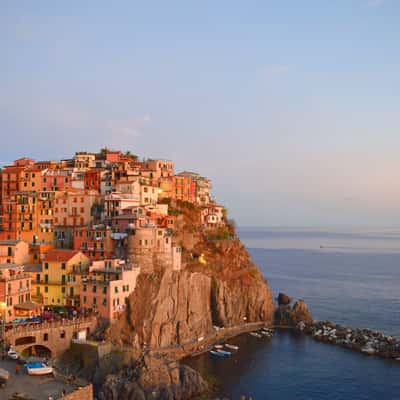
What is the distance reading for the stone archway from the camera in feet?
175

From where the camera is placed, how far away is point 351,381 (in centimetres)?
5788

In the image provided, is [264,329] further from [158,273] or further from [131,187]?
[131,187]

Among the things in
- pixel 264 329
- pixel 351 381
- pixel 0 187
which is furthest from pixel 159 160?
pixel 351 381

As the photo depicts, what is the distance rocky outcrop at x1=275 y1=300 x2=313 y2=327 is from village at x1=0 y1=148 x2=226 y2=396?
72.0 feet

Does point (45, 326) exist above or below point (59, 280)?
below

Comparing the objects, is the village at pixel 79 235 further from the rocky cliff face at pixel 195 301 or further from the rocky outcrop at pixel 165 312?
the rocky cliff face at pixel 195 301

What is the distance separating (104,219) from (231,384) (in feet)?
110

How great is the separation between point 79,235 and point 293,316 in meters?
41.2

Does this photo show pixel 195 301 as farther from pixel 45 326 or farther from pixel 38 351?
pixel 38 351

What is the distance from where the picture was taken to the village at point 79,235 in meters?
57.9

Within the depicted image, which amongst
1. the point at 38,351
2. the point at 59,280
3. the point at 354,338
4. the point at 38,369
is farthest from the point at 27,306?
the point at 354,338

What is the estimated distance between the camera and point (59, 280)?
63375 mm

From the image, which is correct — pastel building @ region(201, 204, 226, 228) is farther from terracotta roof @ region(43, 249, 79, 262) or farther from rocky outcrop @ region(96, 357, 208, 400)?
rocky outcrop @ region(96, 357, 208, 400)

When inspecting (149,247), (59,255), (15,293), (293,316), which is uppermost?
(149,247)
